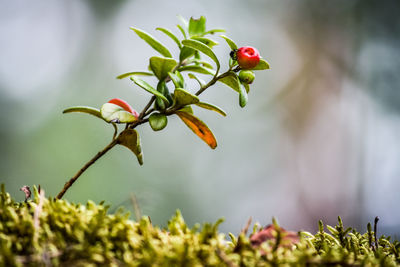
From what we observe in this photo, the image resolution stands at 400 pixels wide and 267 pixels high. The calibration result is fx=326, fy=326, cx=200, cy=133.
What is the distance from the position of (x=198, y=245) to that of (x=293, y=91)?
396 inches

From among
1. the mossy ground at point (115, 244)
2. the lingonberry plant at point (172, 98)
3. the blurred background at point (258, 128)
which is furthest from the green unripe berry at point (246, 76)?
the blurred background at point (258, 128)

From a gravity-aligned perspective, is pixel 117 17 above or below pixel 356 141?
above

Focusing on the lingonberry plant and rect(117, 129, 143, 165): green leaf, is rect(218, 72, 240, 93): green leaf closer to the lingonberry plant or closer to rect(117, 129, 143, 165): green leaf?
the lingonberry plant

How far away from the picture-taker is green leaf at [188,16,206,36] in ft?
3.50

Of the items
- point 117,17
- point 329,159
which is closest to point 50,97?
point 117,17

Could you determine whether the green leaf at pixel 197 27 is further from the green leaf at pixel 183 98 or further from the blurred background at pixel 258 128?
the blurred background at pixel 258 128

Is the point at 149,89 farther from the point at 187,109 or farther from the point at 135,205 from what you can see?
the point at 135,205

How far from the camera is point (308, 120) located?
33.1 ft

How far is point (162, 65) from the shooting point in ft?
3.10

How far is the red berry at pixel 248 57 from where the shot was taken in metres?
0.87

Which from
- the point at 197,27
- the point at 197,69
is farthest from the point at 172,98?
the point at 197,27

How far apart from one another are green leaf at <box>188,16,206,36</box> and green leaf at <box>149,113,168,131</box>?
33cm

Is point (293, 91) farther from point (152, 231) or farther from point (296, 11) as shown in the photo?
point (152, 231)

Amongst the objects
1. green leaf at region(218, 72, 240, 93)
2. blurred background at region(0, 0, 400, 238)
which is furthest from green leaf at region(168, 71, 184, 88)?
blurred background at region(0, 0, 400, 238)
